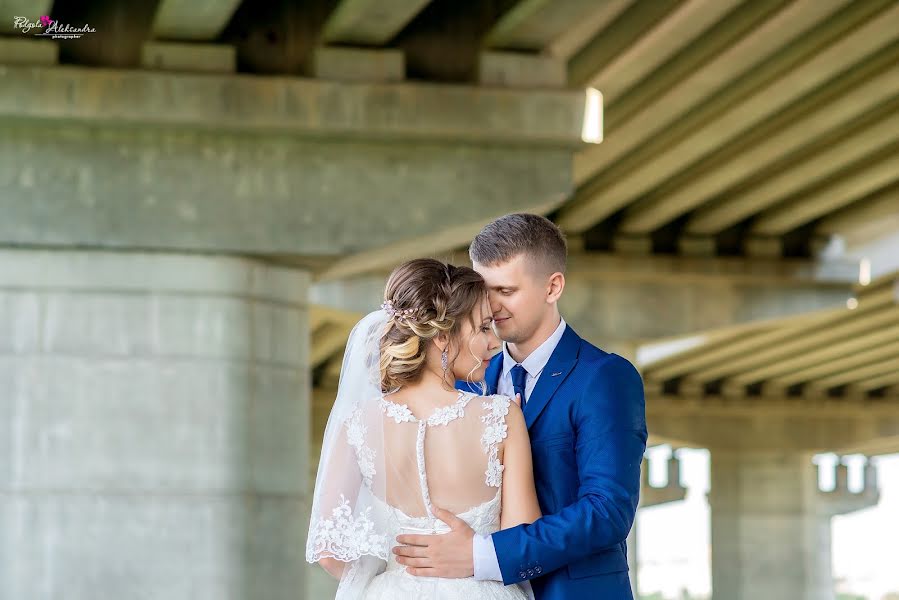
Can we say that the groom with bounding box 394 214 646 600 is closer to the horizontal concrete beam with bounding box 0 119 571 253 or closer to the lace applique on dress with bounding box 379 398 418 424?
the lace applique on dress with bounding box 379 398 418 424


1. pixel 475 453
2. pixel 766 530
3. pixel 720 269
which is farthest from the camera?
pixel 766 530

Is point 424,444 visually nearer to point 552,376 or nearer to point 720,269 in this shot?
point 552,376

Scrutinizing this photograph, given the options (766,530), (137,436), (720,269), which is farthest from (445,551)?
(766,530)

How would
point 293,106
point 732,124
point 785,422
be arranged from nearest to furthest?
point 293,106 → point 732,124 → point 785,422

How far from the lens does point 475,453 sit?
433 cm

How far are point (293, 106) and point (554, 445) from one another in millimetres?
6956

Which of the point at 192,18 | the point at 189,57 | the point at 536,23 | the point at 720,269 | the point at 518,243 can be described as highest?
the point at 720,269

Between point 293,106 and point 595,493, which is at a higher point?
point 293,106

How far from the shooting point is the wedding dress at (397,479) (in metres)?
4.34

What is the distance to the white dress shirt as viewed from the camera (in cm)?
426

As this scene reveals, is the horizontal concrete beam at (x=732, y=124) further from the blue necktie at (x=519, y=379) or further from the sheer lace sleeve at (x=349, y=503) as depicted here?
the sheer lace sleeve at (x=349, y=503)

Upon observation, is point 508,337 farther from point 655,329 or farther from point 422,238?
point 655,329

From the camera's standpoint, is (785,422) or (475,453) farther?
(785,422)

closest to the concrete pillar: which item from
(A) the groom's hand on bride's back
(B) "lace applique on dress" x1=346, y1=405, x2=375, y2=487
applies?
(B) "lace applique on dress" x1=346, y1=405, x2=375, y2=487
